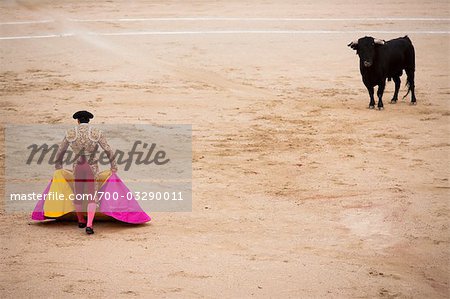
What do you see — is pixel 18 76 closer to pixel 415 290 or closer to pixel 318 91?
pixel 318 91

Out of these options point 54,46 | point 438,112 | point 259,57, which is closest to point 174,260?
point 438,112

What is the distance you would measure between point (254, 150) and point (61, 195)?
3.53 m

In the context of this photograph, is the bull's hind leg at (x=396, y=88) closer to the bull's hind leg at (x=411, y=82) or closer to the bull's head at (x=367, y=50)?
the bull's hind leg at (x=411, y=82)

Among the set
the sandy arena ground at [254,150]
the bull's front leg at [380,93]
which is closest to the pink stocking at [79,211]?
the sandy arena ground at [254,150]

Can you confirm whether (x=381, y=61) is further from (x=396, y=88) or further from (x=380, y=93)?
(x=396, y=88)

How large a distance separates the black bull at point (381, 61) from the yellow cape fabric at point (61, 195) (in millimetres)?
6104

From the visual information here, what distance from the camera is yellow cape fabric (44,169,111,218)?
8.20 meters

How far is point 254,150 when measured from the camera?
36.4 feet

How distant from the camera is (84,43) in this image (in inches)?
719

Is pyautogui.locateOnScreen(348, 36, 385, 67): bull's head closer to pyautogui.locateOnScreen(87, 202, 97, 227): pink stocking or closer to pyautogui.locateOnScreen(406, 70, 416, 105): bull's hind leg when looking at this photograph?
pyautogui.locateOnScreen(406, 70, 416, 105): bull's hind leg

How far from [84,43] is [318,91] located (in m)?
6.08

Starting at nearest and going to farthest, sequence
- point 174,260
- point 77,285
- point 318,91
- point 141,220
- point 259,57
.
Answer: point 77,285 < point 174,260 < point 141,220 < point 318,91 < point 259,57

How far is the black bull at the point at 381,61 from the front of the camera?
13.1m

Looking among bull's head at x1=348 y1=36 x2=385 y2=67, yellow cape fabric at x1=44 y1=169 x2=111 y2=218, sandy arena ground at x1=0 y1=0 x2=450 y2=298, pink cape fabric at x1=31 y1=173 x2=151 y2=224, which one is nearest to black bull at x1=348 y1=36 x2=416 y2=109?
bull's head at x1=348 y1=36 x2=385 y2=67
